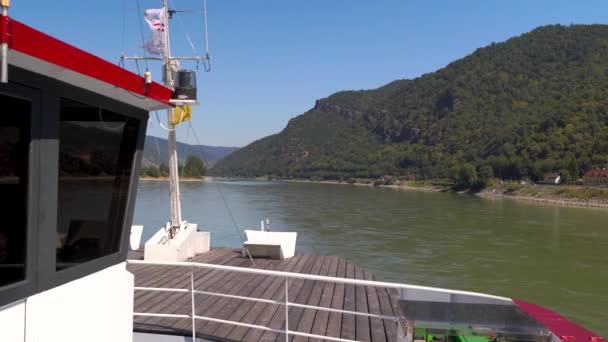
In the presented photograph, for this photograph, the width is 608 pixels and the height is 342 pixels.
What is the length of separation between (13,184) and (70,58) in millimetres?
726

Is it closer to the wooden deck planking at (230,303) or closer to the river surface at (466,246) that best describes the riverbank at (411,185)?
the river surface at (466,246)

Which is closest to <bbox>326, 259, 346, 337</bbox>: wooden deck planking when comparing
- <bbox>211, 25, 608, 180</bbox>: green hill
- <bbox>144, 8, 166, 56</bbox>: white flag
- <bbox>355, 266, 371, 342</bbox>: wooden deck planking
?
<bbox>355, 266, 371, 342</bbox>: wooden deck planking

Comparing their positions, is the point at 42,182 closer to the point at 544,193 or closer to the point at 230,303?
the point at 230,303

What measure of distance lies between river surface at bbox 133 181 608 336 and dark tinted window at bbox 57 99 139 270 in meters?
15.5

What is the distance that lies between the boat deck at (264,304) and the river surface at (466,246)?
10876 millimetres

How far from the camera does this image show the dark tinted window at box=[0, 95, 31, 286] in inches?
95.3

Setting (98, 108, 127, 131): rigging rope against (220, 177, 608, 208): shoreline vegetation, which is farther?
(220, 177, 608, 208): shoreline vegetation

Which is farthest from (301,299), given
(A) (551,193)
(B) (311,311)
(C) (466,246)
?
(A) (551,193)

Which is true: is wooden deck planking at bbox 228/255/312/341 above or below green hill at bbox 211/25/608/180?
below

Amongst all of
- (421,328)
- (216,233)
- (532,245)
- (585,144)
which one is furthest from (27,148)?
(585,144)

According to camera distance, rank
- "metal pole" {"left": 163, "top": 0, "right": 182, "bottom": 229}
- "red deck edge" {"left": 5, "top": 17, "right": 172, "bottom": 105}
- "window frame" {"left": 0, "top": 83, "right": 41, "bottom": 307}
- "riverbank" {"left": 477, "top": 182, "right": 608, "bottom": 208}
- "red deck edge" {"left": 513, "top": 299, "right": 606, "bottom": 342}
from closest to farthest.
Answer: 1. "red deck edge" {"left": 5, "top": 17, "right": 172, "bottom": 105}
2. "window frame" {"left": 0, "top": 83, "right": 41, "bottom": 307}
3. "red deck edge" {"left": 513, "top": 299, "right": 606, "bottom": 342}
4. "metal pole" {"left": 163, "top": 0, "right": 182, "bottom": 229}
5. "riverbank" {"left": 477, "top": 182, "right": 608, "bottom": 208}

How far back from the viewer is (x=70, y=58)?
2670 mm

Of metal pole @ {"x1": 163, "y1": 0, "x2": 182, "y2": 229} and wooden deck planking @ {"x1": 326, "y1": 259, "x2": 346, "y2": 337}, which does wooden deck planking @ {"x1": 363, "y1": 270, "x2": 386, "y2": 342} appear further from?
metal pole @ {"x1": 163, "y1": 0, "x2": 182, "y2": 229}

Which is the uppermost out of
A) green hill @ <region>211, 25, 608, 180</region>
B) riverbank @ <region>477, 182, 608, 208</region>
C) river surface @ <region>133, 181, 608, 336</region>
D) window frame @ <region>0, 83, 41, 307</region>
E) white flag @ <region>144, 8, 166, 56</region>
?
green hill @ <region>211, 25, 608, 180</region>
